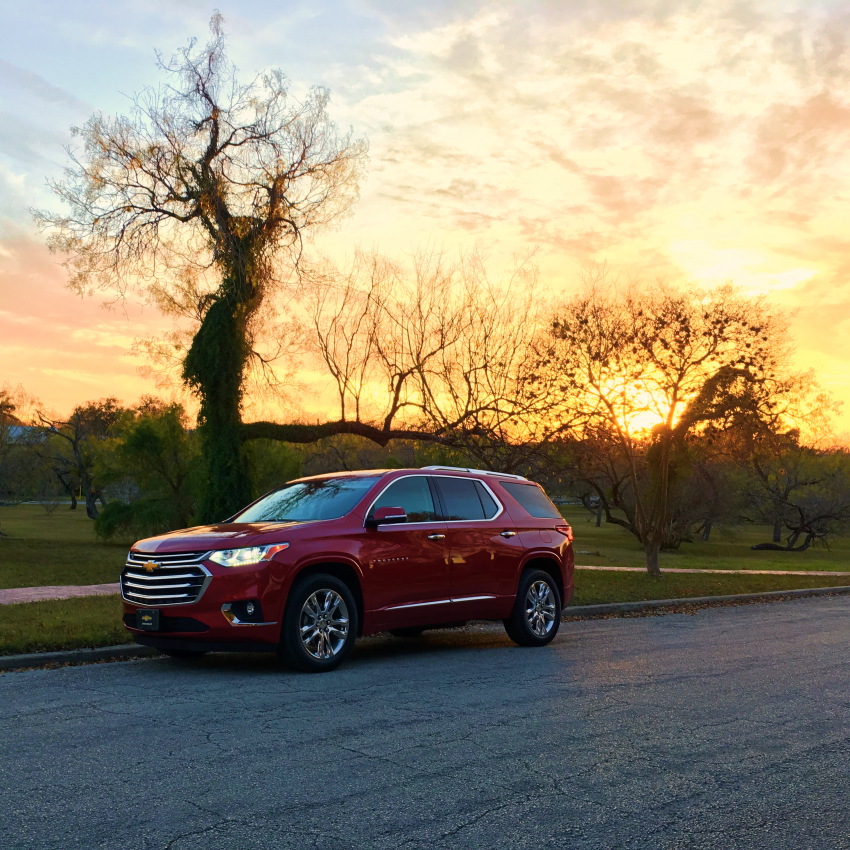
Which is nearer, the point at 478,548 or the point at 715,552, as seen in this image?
the point at 478,548

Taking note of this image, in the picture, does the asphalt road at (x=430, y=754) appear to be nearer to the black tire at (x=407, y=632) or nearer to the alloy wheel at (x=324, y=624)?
the alloy wheel at (x=324, y=624)

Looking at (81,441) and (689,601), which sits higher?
(81,441)

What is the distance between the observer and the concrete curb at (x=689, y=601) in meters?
15.4

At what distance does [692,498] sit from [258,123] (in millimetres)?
37439

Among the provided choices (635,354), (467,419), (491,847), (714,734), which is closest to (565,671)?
(714,734)

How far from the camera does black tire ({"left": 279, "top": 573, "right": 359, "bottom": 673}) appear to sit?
348 inches

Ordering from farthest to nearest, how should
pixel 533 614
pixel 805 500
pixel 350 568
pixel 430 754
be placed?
pixel 805 500, pixel 533 614, pixel 350 568, pixel 430 754

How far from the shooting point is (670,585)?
20484mm

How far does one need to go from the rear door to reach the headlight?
91.7 inches

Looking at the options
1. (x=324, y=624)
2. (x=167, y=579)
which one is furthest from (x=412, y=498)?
(x=167, y=579)

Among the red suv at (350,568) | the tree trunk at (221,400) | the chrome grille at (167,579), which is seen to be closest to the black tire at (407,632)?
the red suv at (350,568)

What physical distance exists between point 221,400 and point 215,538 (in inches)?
728

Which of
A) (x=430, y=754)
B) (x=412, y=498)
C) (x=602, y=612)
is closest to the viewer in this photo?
(x=430, y=754)

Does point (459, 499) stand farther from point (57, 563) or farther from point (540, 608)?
point (57, 563)
